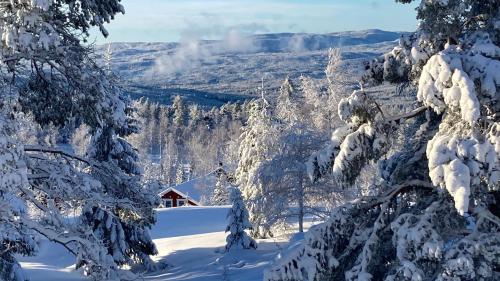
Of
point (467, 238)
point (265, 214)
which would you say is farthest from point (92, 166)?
point (265, 214)

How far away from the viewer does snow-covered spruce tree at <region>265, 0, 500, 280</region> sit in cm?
531

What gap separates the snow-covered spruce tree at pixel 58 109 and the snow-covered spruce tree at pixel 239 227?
16200 millimetres

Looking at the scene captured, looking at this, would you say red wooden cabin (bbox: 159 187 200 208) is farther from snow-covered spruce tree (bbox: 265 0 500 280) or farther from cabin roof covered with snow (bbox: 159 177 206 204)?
snow-covered spruce tree (bbox: 265 0 500 280)

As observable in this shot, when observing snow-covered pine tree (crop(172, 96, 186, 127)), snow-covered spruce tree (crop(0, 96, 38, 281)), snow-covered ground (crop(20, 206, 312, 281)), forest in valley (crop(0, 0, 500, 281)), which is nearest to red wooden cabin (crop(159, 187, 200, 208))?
snow-covered ground (crop(20, 206, 312, 281))

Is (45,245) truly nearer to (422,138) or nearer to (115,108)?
(115,108)

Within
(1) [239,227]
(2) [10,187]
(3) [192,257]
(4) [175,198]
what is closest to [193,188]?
(4) [175,198]

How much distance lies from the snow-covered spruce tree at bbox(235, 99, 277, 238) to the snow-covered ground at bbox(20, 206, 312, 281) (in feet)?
4.19

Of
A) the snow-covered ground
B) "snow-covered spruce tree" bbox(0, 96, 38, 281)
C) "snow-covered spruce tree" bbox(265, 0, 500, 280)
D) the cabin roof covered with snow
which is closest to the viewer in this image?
"snow-covered spruce tree" bbox(265, 0, 500, 280)

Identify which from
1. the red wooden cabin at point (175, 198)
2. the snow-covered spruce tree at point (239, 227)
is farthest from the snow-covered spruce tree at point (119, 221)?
the red wooden cabin at point (175, 198)

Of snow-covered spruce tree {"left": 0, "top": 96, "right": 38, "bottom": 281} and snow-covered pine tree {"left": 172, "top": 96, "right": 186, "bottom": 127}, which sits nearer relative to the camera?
snow-covered spruce tree {"left": 0, "top": 96, "right": 38, "bottom": 281}

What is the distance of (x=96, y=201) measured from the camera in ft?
27.6

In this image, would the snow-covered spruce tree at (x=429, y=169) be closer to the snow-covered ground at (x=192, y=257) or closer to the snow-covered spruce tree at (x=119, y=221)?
the snow-covered ground at (x=192, y=257)

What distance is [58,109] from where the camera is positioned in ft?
29.2

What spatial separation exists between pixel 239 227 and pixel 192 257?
270 centimetres
